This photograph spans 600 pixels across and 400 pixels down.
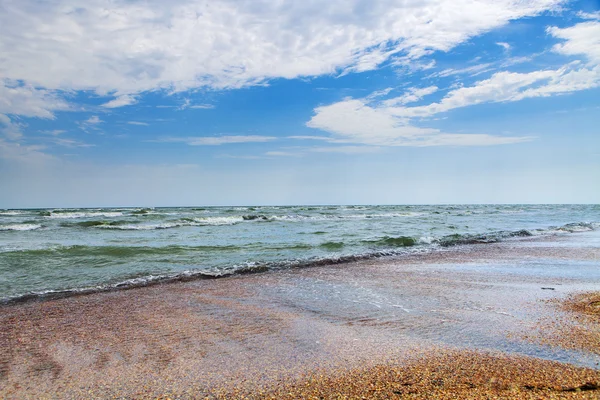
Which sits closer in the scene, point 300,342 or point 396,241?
point 300,342

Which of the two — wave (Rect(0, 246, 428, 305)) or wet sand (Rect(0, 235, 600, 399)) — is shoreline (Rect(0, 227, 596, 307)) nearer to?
wave (Rect(0, 246, 428, 305))

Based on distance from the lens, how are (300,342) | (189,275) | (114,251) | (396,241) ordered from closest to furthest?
(300,342) → (189,275) → (114,251) → (396,241)

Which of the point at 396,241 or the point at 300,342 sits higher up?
the point at 300,342

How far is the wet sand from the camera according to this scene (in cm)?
305

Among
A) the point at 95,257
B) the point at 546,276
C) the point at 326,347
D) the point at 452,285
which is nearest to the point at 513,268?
the point at 546,276

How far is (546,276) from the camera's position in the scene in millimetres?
8016

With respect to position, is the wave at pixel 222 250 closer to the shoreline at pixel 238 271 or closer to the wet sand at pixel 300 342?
the shoreline at pixel 238 271

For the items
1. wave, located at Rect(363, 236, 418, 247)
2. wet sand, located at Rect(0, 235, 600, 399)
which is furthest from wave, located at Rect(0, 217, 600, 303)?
wet sand, located at Rect(0, 235, 600, 399)

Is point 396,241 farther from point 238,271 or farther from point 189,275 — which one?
point 189,275

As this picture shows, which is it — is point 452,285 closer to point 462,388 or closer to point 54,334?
point 462,388

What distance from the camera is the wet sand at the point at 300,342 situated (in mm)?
3055

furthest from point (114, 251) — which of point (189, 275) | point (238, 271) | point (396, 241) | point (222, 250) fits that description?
point (396, 241)

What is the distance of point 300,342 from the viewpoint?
162 inches

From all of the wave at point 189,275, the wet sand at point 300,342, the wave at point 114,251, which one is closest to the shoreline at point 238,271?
the wave at point 189,275
